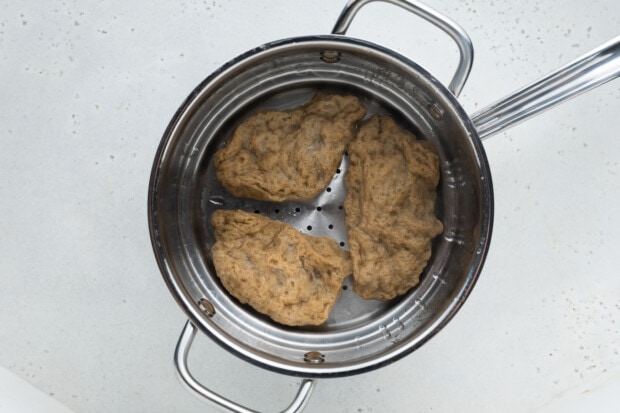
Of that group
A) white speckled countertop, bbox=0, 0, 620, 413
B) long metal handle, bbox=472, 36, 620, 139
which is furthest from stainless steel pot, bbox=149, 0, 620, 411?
white speckled countertop, bbox=0, 0, 620, 413

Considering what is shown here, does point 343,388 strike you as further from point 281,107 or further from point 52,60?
point 52,60

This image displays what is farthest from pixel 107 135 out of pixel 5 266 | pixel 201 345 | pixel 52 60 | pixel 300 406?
pixel 300 406

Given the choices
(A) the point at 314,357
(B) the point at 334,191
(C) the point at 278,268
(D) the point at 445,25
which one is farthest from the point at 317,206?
(D) the point at 445,25

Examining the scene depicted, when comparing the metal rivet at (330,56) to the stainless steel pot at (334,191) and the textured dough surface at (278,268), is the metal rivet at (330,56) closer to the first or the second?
the stainless steel pot at (334,191)

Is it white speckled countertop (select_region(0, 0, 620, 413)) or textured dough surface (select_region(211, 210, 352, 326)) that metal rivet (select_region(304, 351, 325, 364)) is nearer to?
textured dough surface (select_region(211, 210, 352, 326))

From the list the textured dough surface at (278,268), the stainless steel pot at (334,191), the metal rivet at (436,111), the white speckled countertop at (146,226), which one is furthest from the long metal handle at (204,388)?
the metal rivet at (436,111)

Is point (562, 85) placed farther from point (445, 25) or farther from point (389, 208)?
point (389, 208)
